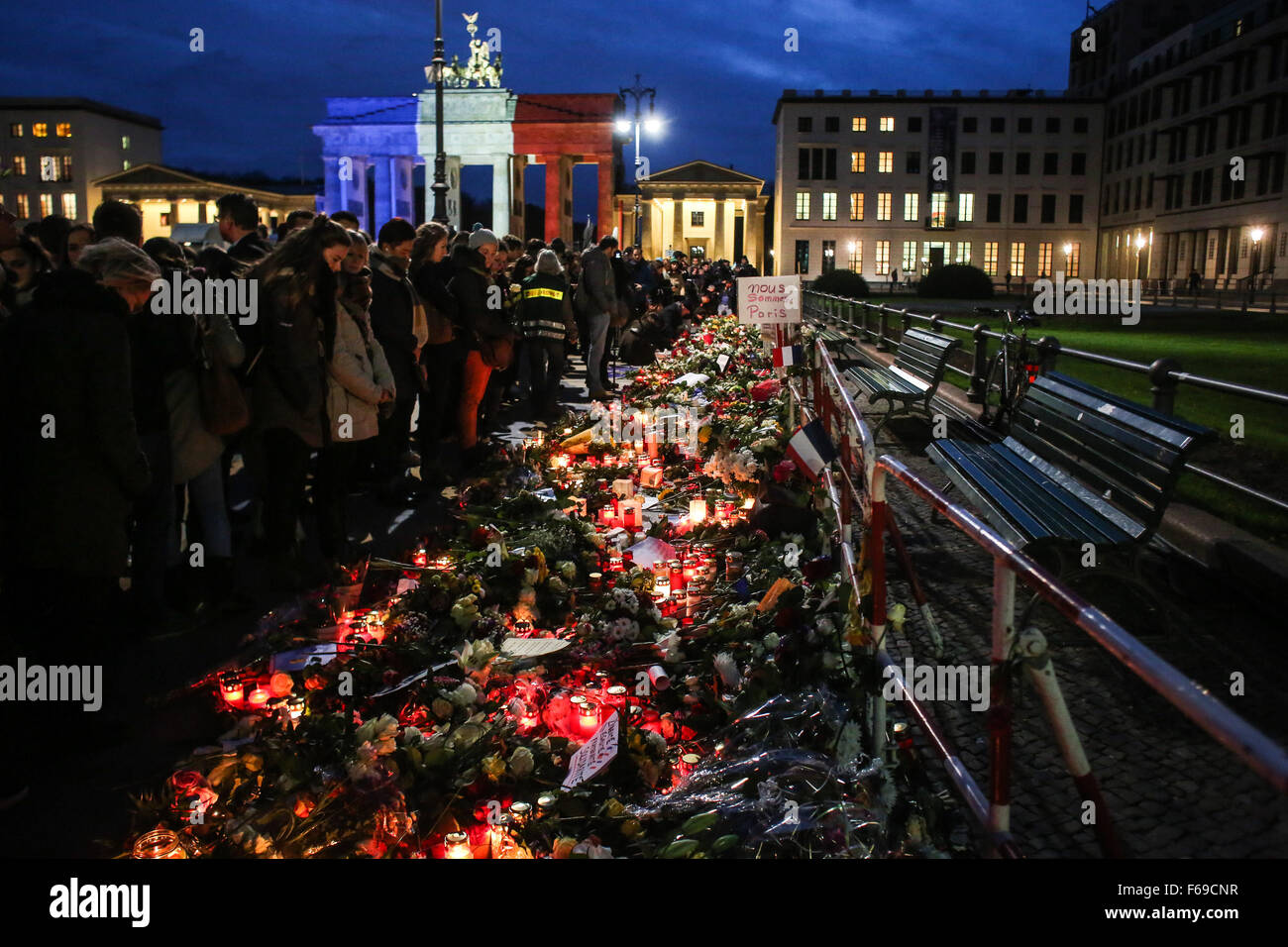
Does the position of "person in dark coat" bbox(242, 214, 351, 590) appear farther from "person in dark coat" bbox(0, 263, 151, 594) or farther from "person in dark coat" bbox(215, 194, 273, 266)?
"person in dark coat" bbox(0, 263, 151, 594)

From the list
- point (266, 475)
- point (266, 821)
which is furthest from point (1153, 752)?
point (266, 475)

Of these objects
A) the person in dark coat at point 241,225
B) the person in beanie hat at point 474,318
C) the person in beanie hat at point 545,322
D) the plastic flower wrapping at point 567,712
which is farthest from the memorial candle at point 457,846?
the person in beanie hat at point 545,322

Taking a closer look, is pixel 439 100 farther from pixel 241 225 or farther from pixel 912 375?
pixel 241 225

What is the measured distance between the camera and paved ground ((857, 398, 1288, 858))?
3.36 meters

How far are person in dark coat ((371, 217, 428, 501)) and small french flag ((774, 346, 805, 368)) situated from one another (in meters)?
2.69

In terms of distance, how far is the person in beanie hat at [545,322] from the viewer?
37.0 feet

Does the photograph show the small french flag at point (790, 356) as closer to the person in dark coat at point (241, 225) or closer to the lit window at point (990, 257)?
the person in dark coat at point (241, 225)

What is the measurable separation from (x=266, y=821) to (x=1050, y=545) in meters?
3.55

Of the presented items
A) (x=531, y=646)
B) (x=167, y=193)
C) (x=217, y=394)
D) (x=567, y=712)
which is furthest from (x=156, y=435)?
(x=167, y=193)

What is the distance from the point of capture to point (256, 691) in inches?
169

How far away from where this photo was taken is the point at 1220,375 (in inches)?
613

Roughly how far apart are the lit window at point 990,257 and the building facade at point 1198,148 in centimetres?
841

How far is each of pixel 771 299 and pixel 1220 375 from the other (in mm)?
10103

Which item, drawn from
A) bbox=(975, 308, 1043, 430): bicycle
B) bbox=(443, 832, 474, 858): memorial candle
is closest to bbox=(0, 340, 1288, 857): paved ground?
bbox=(443, 832, 474, 858): memorial candle
